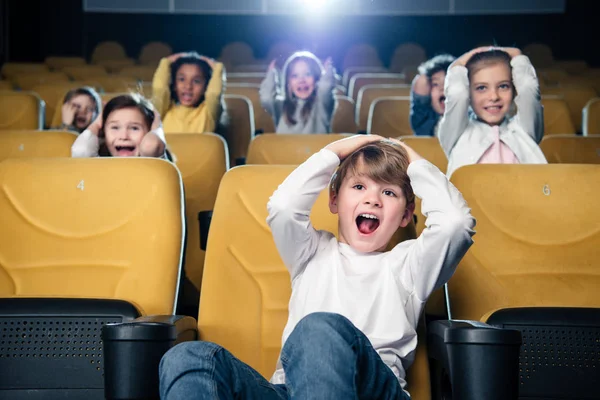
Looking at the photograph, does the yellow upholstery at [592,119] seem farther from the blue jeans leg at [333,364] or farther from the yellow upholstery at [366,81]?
the blue jeans leg at [333,364]

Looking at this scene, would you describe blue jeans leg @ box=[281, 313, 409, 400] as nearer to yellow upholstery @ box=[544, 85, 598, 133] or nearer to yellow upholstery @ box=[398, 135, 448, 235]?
yellow upholstery @ box=[398, 135, 448, 235]

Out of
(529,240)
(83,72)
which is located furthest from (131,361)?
(83,72)

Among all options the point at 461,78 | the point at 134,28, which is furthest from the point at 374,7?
the point at 461,78

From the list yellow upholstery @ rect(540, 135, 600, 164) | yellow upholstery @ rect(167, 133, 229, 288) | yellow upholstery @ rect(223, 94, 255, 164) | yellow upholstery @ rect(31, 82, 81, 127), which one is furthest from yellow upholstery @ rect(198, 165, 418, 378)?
yellow upholstery @ rect(31, 82, 81, 127)

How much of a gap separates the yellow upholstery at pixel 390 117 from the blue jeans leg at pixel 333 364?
2.62 meters

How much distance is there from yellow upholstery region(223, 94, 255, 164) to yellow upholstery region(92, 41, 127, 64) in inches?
197

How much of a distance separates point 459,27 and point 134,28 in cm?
333

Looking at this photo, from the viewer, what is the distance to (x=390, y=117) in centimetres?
405

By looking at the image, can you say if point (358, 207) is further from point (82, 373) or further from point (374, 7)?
point (374, 7)

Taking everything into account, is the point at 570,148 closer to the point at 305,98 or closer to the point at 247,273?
the point at 305,98

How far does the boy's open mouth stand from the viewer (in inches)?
68.5

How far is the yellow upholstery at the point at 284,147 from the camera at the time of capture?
300cm

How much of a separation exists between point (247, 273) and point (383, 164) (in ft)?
1.24

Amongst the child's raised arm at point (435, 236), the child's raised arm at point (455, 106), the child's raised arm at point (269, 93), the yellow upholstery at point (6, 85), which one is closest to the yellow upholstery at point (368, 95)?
the child's raised arm at point (269, 93)
